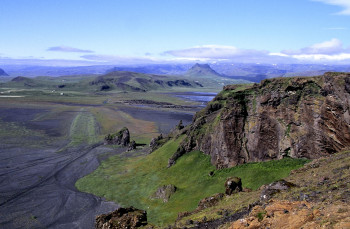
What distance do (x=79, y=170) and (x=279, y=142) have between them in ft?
182

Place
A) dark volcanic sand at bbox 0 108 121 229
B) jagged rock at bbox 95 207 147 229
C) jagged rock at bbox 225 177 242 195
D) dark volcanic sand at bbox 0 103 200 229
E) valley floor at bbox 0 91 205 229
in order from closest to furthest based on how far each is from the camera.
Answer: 1. jagged rock at bbox 95 207 147 229
2. jagged rock at bbox 225 177 242 195
3. dark volcanic sand at bbox 0 108 121 229
4. dark volcanic sand at bbox 0 103 200 229
5. valley floor at bbox 0 91 205 229

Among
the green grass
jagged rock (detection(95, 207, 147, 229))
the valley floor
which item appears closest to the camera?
jagged rock (detection(95, 207, 147, 229))

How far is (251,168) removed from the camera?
54250 mm

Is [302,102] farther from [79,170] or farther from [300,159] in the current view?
[79,170]

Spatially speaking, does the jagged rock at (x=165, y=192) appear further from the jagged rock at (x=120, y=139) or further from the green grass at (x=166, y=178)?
the jagged rock at (x=120, y=139)

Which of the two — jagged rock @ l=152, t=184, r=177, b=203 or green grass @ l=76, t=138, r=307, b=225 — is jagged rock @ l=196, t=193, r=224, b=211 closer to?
green grass @ l=76, t=138, r=307, b=225

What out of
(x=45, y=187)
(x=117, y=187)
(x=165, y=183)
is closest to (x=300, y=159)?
(x=165, y=183)

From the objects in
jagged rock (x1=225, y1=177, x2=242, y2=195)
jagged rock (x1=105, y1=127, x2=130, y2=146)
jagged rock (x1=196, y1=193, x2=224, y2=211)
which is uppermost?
jagged rock (x1=225, y1=177, x2=242, y2=195)

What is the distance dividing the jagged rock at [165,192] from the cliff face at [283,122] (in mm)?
9974

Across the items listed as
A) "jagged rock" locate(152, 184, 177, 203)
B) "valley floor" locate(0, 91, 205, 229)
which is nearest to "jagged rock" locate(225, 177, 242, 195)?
"jagged rock" locate(152, 184, 177, 203)

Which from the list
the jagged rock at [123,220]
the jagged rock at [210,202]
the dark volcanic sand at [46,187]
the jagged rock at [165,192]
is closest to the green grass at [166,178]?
the jagged rock at [165,192]

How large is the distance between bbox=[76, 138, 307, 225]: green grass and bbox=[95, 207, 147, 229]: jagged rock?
1248cm

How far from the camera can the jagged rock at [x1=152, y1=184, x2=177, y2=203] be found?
58.2 meters

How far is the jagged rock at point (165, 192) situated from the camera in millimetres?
58156
